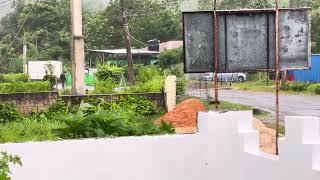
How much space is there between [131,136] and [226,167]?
1.78m

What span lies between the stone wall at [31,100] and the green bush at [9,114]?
939 millimetres

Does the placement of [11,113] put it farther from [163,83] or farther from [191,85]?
[191,85]

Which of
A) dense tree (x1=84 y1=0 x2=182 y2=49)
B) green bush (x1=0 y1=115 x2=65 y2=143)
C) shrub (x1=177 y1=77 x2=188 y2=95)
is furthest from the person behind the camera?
dense tree (x1=84 y1=0 x2=182 y2=49)

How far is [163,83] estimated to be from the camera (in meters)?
19.3

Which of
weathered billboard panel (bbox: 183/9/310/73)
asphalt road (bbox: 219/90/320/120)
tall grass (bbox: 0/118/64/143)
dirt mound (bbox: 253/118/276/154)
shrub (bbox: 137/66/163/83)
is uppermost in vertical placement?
weathered billboard panel (bbox: 183/9/310/73)

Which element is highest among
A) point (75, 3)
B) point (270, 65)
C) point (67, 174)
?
point (75, 3)

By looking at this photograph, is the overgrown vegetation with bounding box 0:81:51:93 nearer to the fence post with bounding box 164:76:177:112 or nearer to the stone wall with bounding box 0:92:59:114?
the stone wall with bounding box 0:92:59:114

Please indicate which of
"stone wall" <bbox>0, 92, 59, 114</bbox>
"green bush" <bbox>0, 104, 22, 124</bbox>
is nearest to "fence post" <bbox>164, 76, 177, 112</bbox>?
"stone wall" <bbox>0, 92, 59, 114</bbox>

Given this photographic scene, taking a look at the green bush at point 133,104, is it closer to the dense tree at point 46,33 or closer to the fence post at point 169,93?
the fence post at point 169,93

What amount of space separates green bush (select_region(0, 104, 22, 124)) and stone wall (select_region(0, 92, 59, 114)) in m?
0.94

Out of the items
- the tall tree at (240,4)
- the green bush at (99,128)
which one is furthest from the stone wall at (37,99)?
the tall tree at (240,4)

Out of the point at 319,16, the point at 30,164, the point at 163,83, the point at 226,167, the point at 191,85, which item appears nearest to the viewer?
the point at 226,167

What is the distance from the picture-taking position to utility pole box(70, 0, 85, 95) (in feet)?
56.8

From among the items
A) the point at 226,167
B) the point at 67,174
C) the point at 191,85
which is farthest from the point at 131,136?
the point at 191,85
